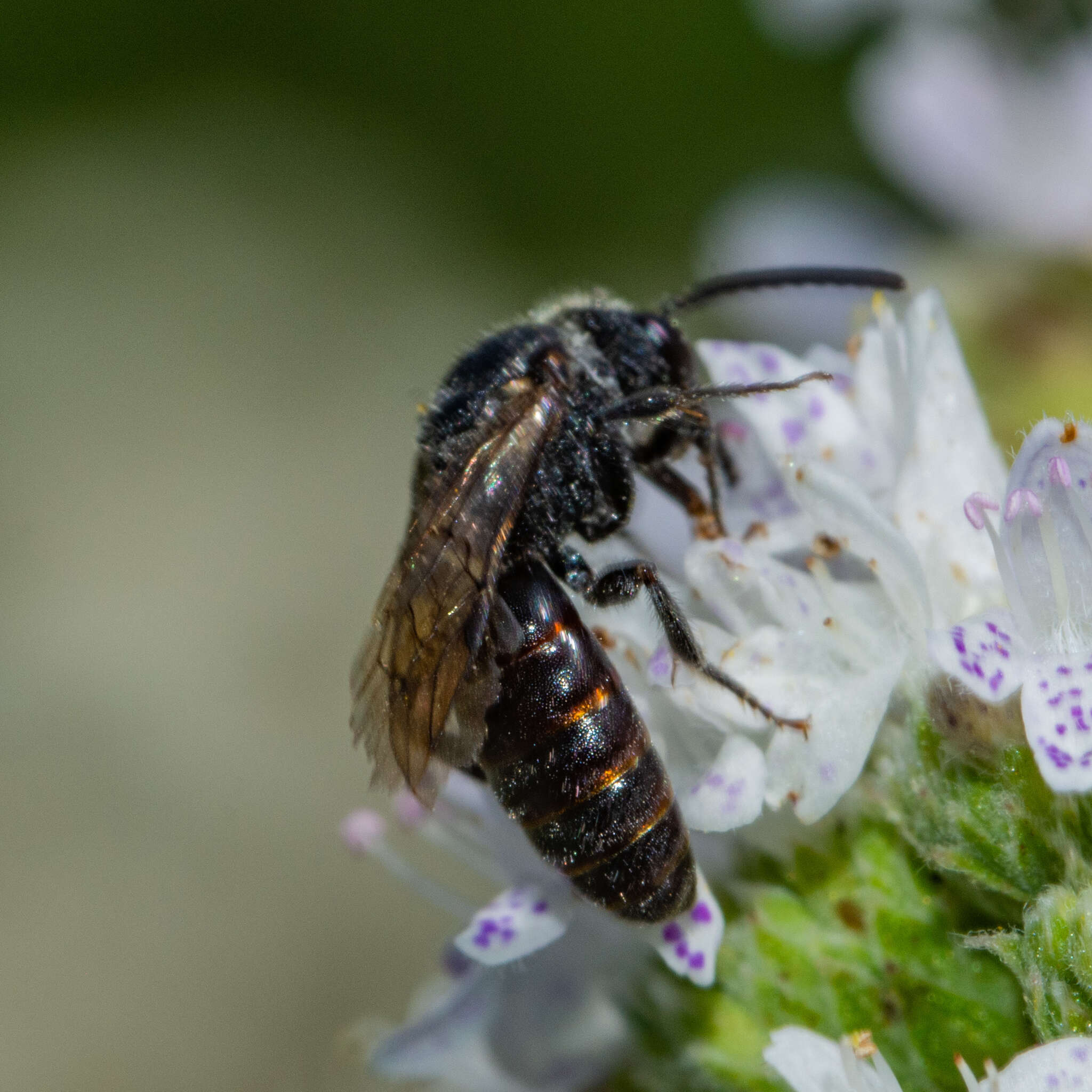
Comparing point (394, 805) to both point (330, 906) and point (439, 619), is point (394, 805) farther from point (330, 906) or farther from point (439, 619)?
point (330, 906)

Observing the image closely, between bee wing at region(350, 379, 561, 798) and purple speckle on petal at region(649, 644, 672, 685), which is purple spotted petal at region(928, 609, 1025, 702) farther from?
bee wing at region(350, 379, 561, 798)

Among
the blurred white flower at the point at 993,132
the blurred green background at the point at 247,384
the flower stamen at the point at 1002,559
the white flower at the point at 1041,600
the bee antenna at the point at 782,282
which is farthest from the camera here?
the blurred green background at the point at 247,384

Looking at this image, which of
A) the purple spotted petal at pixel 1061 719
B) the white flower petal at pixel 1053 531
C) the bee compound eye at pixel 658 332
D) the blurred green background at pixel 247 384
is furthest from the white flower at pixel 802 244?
the purple spotted petal at pixel 1061 719

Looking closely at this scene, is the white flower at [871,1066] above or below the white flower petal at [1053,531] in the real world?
below

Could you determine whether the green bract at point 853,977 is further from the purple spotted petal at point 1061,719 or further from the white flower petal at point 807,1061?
the purple spotted petal at point 1061,719

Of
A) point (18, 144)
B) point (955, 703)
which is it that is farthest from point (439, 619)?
point (18, 144)

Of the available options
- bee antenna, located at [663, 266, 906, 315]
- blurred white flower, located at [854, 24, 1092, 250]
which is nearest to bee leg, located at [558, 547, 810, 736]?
bee antenna, located at [663, 266, 906, 315]
